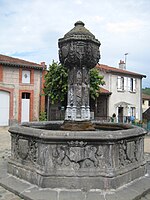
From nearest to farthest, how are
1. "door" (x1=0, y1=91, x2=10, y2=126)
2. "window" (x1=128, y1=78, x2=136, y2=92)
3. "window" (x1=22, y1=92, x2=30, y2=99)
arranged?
"door" (x1=0, y1=91, x2=10, y2=126) < "window" (x1=22, y1=92, x2=30, y2=99) < "window" (x1=128, y1=78, x2=136, y2=92)

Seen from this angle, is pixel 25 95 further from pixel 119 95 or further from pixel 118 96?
pixel 119 95

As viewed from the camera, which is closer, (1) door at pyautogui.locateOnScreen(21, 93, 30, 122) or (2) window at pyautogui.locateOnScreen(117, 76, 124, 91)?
(1) door at pyautogui.locateOnScreen(21, 93, 30, 122)

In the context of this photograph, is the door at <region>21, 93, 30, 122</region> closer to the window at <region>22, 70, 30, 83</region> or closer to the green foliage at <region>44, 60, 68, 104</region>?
the window at <region>22, 70, 30, 83</region>

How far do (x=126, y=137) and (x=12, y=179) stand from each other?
252 centimetres

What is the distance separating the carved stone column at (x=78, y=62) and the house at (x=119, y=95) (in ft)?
62.9

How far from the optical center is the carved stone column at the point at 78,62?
5273 millimetres

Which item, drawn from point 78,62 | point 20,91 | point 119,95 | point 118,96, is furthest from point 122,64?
point 78,62

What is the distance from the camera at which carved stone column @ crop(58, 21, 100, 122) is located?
527 cm

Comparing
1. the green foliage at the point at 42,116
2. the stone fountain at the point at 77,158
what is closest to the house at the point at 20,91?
the green foliage at the point at 42,116

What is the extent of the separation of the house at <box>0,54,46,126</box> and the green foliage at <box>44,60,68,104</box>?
3.59m

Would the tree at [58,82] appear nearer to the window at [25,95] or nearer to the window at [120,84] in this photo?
the window at [25,95]

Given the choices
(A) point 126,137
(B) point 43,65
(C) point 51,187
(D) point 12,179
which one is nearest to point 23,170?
(D) point 12,179

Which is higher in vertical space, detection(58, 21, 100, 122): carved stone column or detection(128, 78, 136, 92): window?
detection(128, 78, 136, 92): window

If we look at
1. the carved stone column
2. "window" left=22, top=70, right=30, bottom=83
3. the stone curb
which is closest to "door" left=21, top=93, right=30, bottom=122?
"window" left=22, top=70, right=30, bottom=83
